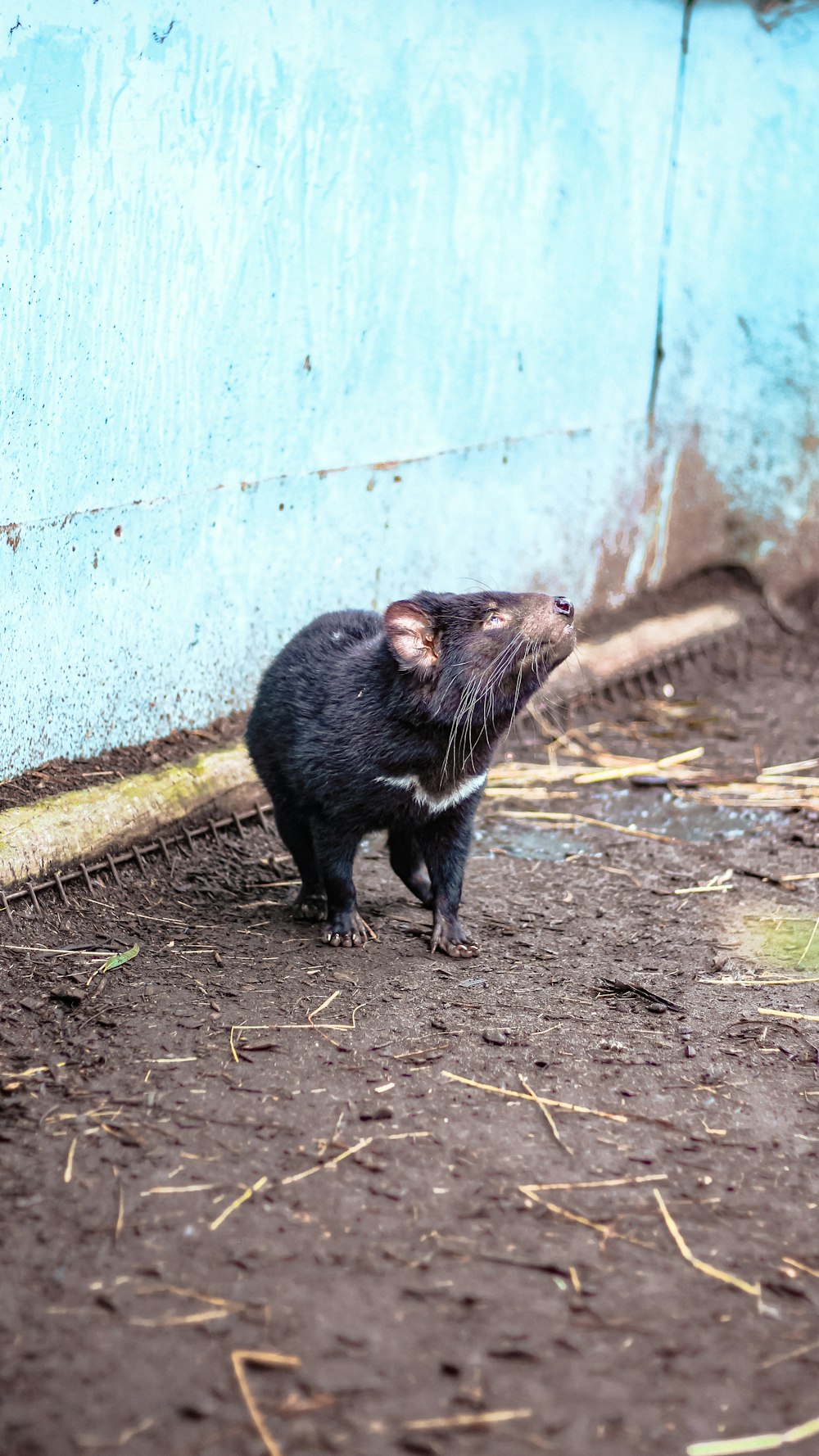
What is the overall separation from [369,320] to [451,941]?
2.61 meters

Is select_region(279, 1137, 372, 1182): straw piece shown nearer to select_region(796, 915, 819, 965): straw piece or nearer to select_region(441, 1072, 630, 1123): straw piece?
select_region(441, 1072, 630, 1123): straw piece

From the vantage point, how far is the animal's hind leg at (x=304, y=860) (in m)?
4.43

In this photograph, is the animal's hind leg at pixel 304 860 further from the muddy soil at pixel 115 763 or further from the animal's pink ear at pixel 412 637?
the animal's pink ear at pixel 412 637

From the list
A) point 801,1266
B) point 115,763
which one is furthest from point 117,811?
point 801,1266

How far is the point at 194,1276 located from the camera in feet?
8.21

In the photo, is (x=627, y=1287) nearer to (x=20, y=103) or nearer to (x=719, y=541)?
(x=20, y=103)

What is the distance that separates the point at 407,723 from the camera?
398 cm

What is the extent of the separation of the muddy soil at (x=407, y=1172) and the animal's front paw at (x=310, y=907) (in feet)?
0.39

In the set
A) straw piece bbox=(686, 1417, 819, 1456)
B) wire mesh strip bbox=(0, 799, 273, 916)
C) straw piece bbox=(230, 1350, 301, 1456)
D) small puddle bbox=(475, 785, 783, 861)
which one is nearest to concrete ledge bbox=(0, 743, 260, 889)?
wire mesh strip bbox=(0, 799, 273, 916)

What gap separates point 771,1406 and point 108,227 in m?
3.70

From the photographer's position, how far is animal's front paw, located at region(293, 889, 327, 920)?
14.5 ft

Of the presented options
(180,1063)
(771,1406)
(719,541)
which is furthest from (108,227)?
(719,541)

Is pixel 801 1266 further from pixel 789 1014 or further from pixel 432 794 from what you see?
pixel 432 794

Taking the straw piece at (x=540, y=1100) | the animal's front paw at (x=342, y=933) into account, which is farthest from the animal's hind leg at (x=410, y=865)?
the straw piece at (x=540, y=1100)
